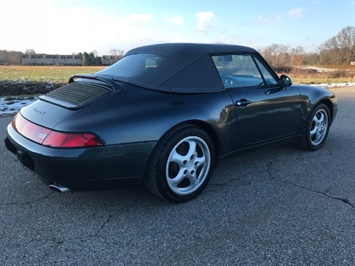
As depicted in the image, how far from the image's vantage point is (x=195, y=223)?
2.53 meters

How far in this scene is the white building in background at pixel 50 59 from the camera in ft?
156

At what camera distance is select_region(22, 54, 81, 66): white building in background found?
47.5 metres

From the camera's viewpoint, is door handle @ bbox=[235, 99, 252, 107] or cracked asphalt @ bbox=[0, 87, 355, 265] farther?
door handle @ bbox=[235, 99, 252, 107]

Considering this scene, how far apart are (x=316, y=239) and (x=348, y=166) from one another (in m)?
1.91

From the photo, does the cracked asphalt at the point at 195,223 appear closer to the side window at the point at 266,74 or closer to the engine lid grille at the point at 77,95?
the engine lid grille at the point at 77,95

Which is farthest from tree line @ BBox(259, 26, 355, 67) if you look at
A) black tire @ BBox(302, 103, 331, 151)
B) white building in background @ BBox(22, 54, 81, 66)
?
white building in background @ BBox(22, 54, 81, 66)

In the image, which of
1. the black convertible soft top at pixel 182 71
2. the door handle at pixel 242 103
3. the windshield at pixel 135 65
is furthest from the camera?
the door handle at pixel 242 103

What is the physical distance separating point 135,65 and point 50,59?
178 feet

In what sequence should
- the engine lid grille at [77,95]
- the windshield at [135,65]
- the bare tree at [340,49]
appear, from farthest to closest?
the bare tree at [340,49], the windshield at [135,65], the engine lid grille at [77,95]

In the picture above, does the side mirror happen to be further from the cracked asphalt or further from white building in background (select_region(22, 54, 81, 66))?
white building in background (select_region(22, 54, 81, 66))

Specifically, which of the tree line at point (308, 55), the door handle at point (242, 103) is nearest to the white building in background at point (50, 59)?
the tree line at point (308, 55)

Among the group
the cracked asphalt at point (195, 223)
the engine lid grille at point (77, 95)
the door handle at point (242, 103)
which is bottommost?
the cracked asphalt at point (195, 223)

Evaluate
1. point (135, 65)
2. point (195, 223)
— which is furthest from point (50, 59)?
point (195, 223)

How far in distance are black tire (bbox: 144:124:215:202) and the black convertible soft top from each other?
425 millimetres
